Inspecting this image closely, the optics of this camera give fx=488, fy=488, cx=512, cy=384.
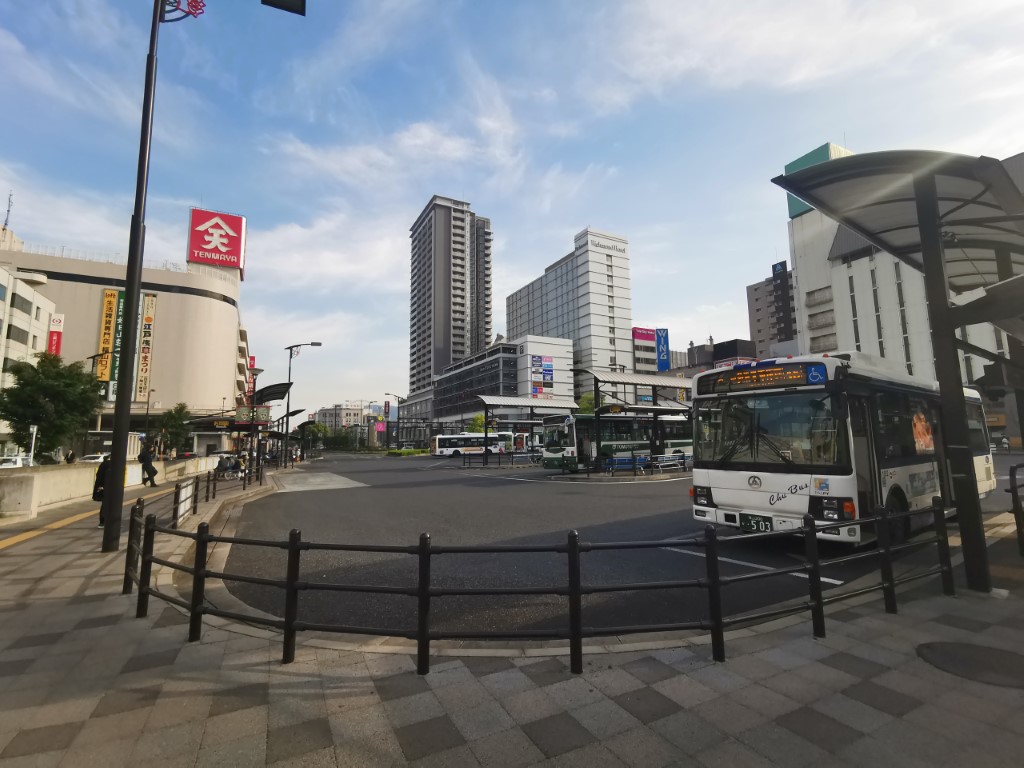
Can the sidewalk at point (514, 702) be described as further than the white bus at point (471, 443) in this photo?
No

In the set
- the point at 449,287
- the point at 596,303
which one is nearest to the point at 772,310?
the point at 596,303

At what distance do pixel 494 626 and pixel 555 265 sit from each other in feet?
452

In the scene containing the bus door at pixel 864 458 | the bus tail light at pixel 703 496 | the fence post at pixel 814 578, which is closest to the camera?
the fence post at pixel 814 578

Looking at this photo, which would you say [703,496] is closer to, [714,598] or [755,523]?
[755,523]

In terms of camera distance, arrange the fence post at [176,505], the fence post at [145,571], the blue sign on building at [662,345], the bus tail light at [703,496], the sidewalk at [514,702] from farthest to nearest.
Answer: the blue sign on building at [662,345] < the fence post at [176,505] < the bus tail light at [703,496] < the fence post at [145,571] < the sidewalk at [514,702]

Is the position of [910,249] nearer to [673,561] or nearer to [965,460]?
[965,460]

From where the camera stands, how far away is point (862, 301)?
66125 millimetres

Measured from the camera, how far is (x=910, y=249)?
9.13 metres

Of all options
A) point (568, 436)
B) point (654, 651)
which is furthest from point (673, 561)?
point (568, 436)

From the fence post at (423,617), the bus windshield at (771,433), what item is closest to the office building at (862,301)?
the bus windshield at (771,433)

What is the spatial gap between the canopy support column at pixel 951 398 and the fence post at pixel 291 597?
23.0ft

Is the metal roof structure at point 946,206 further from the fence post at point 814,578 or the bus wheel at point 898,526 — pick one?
the fence post at point 814,578

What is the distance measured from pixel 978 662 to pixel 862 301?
254 feet

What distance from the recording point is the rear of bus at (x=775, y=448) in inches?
271
